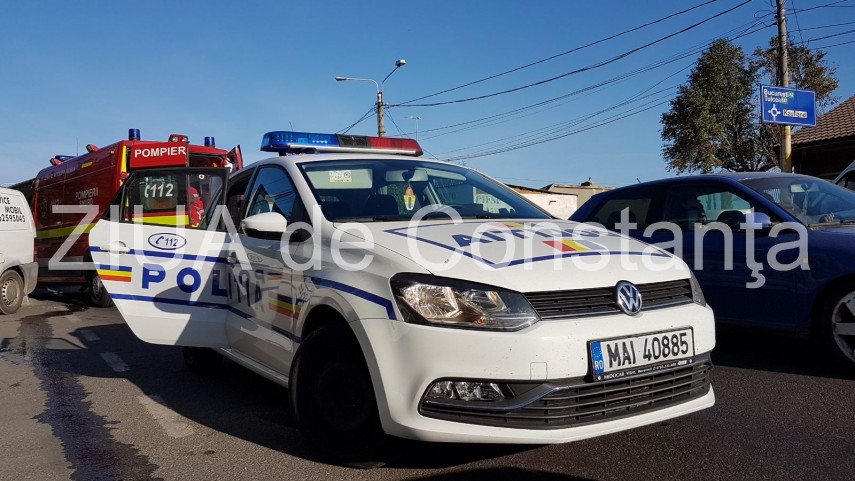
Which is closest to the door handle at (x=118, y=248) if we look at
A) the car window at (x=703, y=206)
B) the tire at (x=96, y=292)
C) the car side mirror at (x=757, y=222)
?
the car window at (x=703, y=206)

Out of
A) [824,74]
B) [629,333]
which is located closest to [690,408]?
[629,333]

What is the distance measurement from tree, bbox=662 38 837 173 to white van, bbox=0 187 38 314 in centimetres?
2648

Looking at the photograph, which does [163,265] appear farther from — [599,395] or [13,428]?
[599,395]

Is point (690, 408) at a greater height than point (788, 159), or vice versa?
point (788, 159)

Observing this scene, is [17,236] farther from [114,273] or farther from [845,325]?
[845,325]

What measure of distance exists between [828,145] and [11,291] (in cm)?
2173

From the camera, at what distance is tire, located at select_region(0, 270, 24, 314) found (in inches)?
448

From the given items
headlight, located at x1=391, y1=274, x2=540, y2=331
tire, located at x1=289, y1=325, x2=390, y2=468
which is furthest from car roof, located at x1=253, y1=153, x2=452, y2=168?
headlight, located at x1=391, y1=274, x2=540, y2=331

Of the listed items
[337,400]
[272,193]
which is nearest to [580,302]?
[337,400]

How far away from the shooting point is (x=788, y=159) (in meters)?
16.2

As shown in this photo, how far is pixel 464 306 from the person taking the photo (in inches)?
118

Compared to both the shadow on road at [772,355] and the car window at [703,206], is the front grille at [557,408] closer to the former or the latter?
the shadow on road at [772,355]

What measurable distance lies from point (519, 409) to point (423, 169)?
6.94ft

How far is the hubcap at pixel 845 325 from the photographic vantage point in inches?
198
